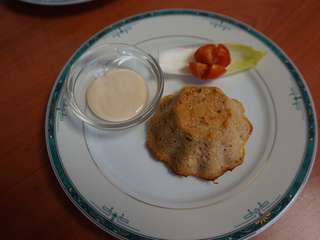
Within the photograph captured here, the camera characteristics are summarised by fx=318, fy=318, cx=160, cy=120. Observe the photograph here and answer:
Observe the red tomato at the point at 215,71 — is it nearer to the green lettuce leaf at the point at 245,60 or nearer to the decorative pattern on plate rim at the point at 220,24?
the green lettuce leaf at the point at 245,60

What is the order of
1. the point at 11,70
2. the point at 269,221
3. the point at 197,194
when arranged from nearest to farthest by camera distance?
the point at 269,221
the point at 197,194
the point at 11,70

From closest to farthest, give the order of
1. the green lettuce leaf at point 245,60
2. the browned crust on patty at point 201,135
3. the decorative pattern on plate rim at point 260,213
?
1. the decorative pattern on plate rim at point 260,213
2. the browned crust on patty at point 201,135
3. the green lettuce leaf at point 245,60

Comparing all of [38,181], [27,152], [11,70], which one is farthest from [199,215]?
[11,70]

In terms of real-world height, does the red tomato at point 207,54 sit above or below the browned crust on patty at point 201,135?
above

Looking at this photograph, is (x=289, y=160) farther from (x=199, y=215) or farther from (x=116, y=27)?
(x=116, y=27)

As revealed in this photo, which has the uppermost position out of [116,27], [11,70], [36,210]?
[116,27]

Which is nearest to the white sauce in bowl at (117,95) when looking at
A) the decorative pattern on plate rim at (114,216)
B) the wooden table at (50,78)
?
the wooden table at (50,78)

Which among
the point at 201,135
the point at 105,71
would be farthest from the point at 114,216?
the point at 105,71
